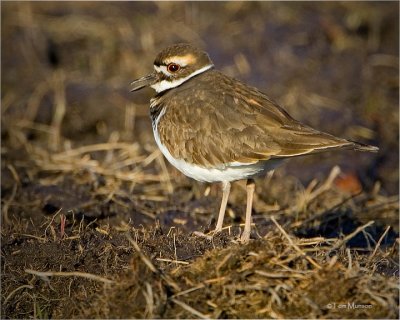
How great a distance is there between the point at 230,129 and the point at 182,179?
89.3 inches

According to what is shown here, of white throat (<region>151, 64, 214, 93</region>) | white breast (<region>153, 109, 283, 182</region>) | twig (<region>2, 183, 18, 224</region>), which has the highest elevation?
white throat (<region>151, 64, 214, 93</region>)

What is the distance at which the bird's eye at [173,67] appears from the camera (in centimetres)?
698

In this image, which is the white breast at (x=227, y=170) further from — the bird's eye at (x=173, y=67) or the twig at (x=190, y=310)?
the twig at (x=190, y=310)

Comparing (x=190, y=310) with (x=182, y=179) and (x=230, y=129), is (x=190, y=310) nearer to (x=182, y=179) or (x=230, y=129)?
(x=230, y=129)

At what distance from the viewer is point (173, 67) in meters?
6.98

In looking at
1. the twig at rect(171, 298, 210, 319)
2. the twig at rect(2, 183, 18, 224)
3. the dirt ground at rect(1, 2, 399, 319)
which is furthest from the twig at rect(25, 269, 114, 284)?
the twig at rect(2, 183, 18, 224)

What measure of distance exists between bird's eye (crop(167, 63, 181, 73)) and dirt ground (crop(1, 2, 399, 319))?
1.30m

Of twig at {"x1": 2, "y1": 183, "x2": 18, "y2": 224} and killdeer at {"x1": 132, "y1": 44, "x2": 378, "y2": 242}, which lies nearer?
killdeer at {"x1": 132, "y1": 44, "x2": 378, "y2": 242}

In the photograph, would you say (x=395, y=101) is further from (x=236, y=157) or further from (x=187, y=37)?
(x=236, y=157)

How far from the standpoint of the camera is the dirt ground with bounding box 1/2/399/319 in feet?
16.5

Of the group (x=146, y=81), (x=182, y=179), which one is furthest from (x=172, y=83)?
(x=182, y=179)

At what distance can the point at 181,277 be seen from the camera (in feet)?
16.8

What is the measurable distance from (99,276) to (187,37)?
20.8 ft

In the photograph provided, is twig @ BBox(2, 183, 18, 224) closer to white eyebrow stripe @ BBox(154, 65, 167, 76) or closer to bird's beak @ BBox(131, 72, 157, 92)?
bird's beak @ BBox(131, 72, 157, 92)
